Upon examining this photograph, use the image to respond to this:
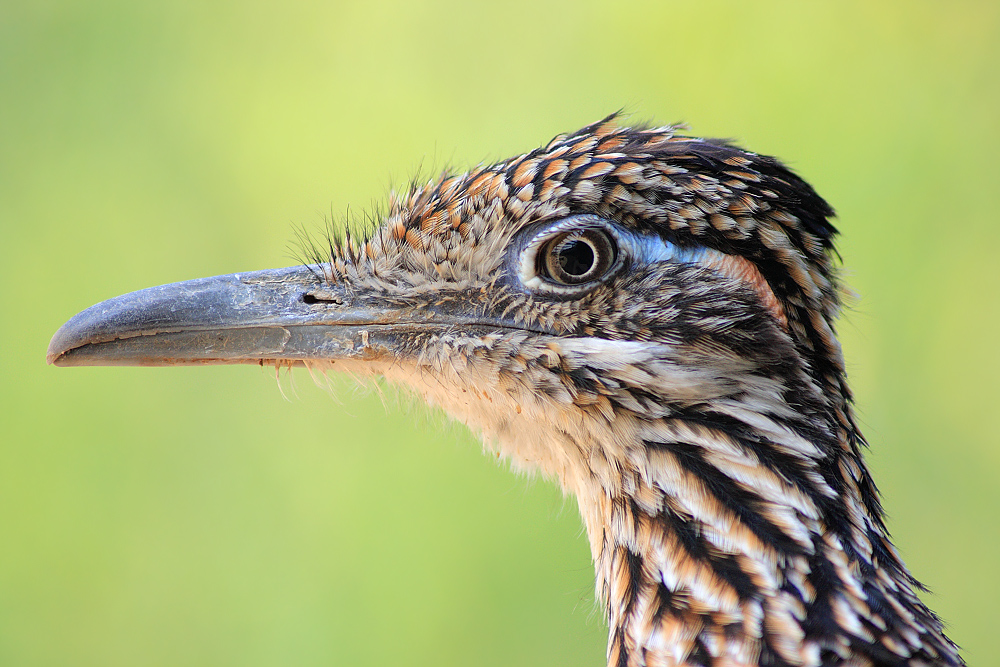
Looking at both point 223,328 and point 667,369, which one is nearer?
point 667,369

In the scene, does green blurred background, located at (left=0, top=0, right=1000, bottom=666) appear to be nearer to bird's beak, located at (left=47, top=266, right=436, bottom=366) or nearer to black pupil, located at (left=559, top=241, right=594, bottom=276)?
bird's beak, located at (left=47, top=266, right=436, bottom=366)

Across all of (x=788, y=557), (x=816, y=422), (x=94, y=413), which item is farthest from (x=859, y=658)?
(x=94, y=413)

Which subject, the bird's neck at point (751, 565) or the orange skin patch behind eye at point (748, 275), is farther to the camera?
the orange skin patch behind eye at point (748, 275)

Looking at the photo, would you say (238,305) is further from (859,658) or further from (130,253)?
(130,253)

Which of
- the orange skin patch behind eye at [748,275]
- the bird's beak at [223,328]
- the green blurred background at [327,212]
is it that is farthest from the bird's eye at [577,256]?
the green blurred background at [327,212]

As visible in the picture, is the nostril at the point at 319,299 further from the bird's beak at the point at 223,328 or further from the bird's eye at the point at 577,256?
the bird's eye at the point at 577,256

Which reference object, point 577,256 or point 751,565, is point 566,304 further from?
point 751,565

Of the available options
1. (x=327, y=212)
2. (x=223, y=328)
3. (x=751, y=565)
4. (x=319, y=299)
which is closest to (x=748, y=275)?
(x=751, y=565)
